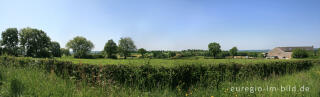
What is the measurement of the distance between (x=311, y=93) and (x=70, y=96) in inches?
197

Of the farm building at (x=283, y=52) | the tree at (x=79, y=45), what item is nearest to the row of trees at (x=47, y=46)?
the tree at (x=79, y=45)

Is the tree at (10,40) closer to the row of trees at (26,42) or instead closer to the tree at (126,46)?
the row of trees at (26,42)

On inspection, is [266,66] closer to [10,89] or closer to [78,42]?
[10,89]

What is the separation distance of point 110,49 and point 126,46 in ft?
25.3

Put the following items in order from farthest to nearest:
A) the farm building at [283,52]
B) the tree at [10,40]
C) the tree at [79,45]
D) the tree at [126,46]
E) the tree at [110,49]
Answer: the tree at [126,46], the tree at [79,45], the tree at [110,49], the farm building at [283,52], the tree at [10,40]

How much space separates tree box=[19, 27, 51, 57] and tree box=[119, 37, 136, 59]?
25468mm

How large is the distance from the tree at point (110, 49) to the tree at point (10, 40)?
82.8 feet

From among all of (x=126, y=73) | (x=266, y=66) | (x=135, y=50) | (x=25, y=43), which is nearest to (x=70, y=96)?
(x=126, y=73)

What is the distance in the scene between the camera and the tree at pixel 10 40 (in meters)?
34.2

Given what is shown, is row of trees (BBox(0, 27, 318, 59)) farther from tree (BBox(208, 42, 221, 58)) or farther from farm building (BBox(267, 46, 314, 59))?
farm building (BBox(267, 46, 314, 59))

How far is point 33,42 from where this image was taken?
3825 cm

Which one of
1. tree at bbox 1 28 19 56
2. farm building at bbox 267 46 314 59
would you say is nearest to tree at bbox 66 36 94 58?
tree at bbox 1 28 19 56

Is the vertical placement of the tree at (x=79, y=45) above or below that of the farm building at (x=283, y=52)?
above

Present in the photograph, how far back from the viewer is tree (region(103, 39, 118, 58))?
5231cm
